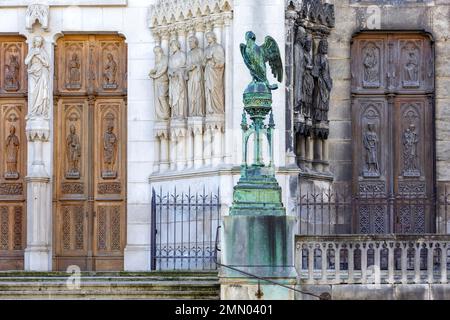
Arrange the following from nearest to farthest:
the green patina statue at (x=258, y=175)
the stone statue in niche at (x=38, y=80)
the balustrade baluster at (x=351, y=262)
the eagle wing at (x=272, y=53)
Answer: the green patina statue at (x=258, y=175) → the balustrade baluster at (x=351, y=262) → the eagle wing at (x=272, y=53) → the stone statue in niche at (x=38, y=80)

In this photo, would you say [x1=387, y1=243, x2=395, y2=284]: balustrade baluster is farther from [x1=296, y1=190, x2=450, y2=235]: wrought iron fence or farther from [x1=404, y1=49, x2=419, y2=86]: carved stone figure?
[x1=404, y1=49, x2=419, y2=86]: carved stone figure

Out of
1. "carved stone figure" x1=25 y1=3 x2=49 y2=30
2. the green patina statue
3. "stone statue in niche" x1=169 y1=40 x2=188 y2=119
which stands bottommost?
the green patina statue

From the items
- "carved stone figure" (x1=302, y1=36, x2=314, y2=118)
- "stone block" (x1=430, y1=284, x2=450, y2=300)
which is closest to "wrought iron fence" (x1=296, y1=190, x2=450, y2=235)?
"carved stone figure" (x1=302, y1=36, x2=314, y2=118)

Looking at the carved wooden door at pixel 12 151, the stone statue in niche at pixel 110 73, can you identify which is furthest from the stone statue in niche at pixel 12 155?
the stone statue in niche at pixel 110 73

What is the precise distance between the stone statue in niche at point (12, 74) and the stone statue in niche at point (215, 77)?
3787 millimetres

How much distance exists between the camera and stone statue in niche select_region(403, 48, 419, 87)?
29641 mm

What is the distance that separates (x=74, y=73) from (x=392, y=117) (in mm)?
5807

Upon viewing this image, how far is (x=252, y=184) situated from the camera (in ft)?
76.2

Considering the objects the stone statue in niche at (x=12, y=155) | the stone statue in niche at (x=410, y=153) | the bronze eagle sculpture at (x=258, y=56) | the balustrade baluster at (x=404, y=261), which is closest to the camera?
the bronze eagle sculpture at (x=258, y=56)

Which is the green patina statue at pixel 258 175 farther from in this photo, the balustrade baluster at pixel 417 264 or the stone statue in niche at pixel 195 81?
the stone statue in niche at pixel 195 81

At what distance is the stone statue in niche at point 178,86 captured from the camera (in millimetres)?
28906

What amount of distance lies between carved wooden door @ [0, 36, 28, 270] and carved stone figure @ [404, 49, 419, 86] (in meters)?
6.90

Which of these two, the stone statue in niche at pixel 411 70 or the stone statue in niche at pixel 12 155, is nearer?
the stone statue in niche at pixel 411 70
